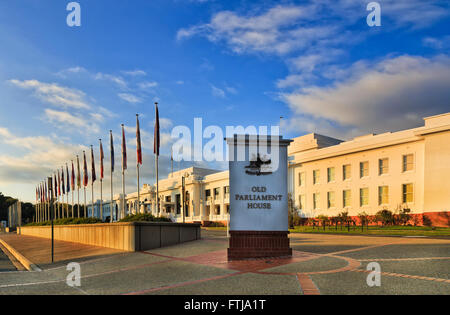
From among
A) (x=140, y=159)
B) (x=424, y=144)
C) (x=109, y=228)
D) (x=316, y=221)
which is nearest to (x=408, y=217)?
(x=424, y=144)

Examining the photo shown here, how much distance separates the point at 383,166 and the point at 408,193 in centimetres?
425

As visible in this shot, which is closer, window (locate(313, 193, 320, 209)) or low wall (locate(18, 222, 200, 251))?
low wall (locate(18, 222, 200, 251))

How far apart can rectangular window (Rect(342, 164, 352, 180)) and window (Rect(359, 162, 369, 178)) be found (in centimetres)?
144

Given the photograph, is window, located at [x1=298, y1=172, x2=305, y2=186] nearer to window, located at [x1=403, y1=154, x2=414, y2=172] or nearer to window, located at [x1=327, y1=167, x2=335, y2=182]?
window, located at [x1=327, y1=167, x2=335, y2=182]

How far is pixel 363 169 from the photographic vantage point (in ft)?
144

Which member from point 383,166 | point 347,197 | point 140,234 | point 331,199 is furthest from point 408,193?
point 140,234

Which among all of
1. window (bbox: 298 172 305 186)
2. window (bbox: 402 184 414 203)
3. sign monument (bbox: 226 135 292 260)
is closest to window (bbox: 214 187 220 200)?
window (bbox: 298 172 305 186)

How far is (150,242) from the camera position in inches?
738

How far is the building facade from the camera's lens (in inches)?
1419

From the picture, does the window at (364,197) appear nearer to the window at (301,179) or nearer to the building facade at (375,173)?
the building facade at (375,173)

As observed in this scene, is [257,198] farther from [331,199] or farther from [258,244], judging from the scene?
[331,199]

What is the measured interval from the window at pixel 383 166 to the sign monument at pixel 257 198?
104 feet
